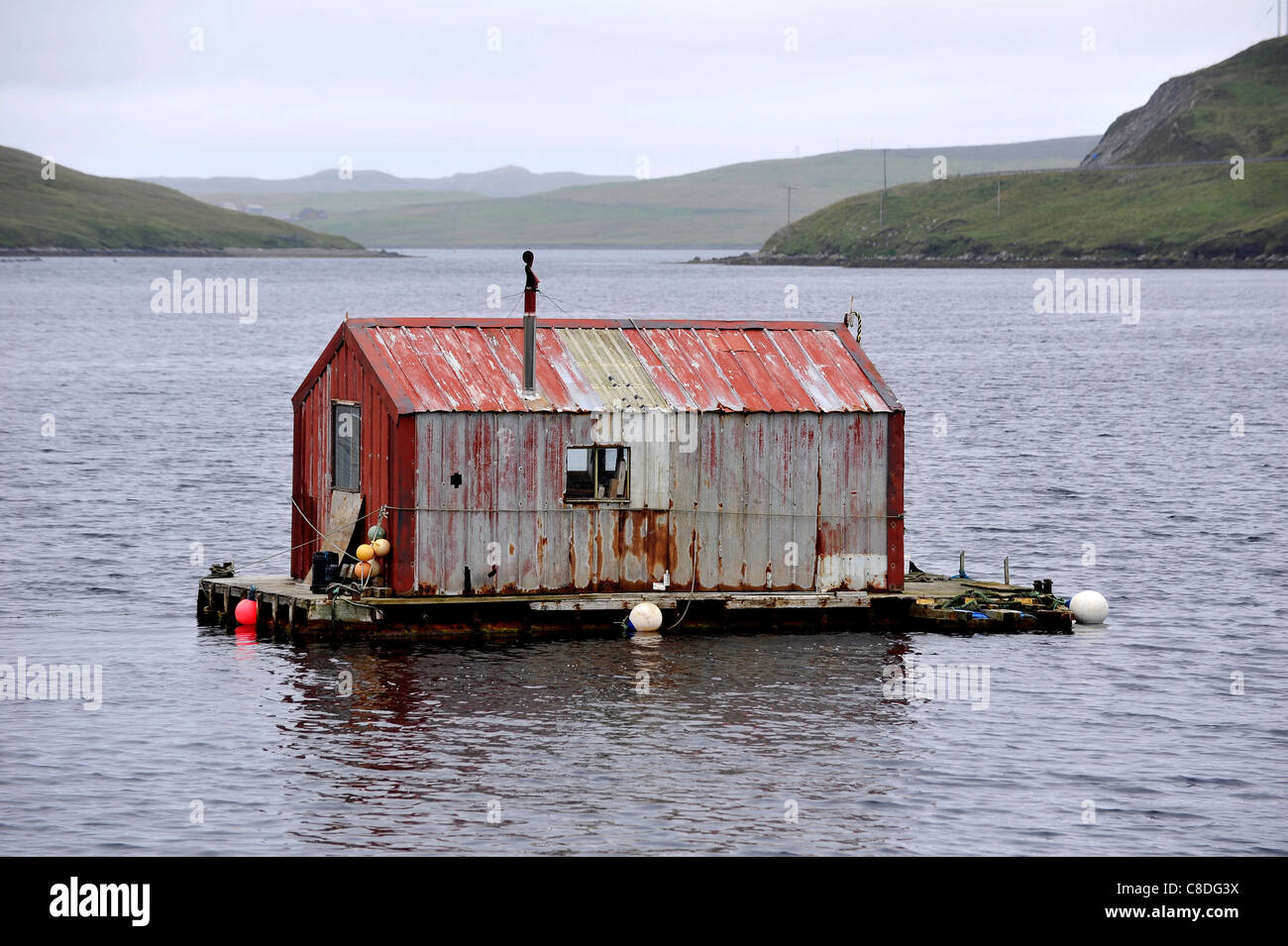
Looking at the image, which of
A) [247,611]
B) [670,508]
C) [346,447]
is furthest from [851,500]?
[247,611]

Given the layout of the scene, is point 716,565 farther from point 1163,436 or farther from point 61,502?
point 1163,436

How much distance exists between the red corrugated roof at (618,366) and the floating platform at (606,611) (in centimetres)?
341

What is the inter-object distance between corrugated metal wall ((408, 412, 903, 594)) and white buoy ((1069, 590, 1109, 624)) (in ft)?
14.7

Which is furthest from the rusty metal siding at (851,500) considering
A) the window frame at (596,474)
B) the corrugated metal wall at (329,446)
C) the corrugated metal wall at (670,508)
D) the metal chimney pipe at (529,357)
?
the corrugated metal wall at (329,446)

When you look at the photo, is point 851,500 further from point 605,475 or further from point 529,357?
point 529,357

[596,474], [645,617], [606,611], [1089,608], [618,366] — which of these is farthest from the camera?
[1089,608]

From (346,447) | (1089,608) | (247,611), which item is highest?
(346,447)

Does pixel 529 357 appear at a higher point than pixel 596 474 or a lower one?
higher

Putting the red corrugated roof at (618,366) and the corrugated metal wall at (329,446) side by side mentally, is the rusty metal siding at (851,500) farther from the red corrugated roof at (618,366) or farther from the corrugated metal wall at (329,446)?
the corrugated metal wall at (329,446)

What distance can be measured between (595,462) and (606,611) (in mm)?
2713

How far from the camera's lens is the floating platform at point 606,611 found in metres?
31.0

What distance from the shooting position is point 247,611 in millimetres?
32938

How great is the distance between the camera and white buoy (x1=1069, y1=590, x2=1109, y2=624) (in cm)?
3559

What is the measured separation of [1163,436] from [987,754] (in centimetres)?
5019
